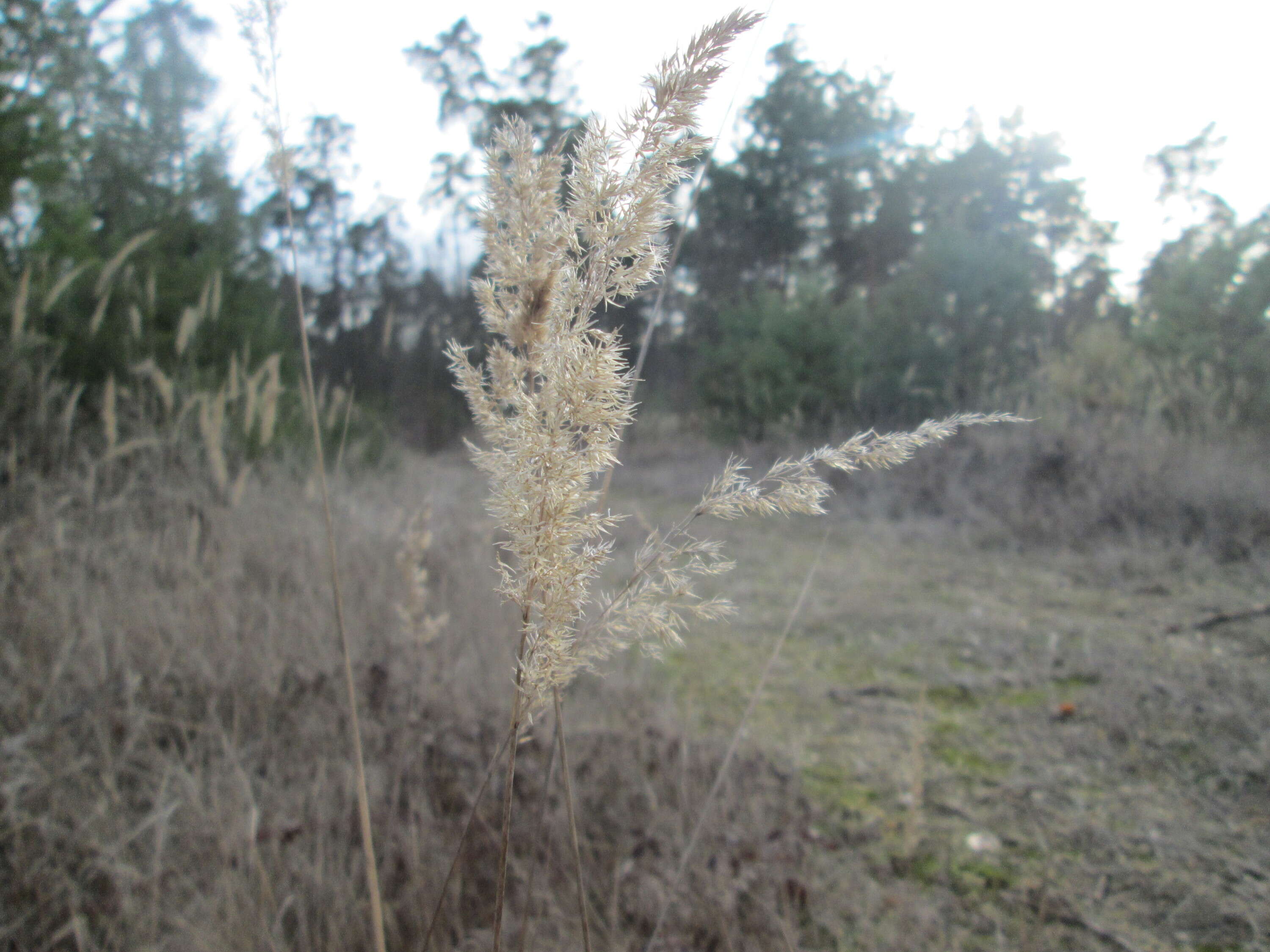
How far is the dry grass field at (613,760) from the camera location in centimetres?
135

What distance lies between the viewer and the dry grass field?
1.35m

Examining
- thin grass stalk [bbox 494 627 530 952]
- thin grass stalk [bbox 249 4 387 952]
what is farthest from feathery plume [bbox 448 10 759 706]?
thin grass stalk [bbox 249 4 387 952]

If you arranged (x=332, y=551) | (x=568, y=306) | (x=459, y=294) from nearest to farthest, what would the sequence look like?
1. (x=568, y=306)
2. (x=332, y=551)
3. (x=459, y=294)

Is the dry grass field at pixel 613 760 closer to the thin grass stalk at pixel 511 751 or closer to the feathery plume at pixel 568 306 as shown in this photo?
the thin grass stalk at pixel 511 751

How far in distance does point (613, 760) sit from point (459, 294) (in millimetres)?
13002

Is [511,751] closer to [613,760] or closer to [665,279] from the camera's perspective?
[665,279]

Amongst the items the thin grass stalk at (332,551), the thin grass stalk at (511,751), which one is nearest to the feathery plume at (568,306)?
the thin grass stalk at (511,751)

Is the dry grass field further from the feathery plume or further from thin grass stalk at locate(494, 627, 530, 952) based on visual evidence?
the feathery plume

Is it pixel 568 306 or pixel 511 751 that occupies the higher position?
pixel 568 306

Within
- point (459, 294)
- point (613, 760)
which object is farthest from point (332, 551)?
point (459, 294)

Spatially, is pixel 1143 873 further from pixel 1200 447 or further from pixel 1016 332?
pixel 1016 332

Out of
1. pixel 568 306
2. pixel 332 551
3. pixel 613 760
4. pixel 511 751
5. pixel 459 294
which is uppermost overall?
pixel 459 294

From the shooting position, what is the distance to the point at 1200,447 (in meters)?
5.34

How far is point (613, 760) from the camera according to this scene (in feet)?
6.34
